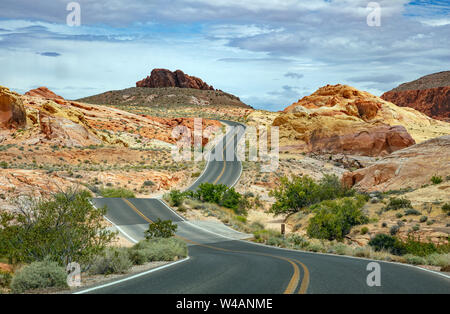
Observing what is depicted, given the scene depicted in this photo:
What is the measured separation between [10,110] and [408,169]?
4925 cm

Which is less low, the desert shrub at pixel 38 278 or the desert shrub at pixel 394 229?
the desert shrub at pixel 38 278

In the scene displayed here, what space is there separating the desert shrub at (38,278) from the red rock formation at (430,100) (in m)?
145

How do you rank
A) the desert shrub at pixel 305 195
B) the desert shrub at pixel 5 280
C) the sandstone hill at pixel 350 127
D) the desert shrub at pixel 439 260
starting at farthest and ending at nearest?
the sandstone hill at pixel 350 127 → the desert shrub at pixel 305 195 → the desert shrub at pixel 439 260 → the desert shrub at pixel 5 280

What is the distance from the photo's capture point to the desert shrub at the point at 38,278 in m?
8.05

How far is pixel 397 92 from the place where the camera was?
163 meters

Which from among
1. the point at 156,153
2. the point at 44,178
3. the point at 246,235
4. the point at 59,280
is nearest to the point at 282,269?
the point at 59,280

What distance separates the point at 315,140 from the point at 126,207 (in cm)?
4278

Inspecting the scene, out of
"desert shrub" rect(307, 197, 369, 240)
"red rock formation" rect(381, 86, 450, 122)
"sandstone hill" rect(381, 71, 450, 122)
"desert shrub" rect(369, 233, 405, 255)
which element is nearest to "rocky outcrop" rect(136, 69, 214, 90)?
"sandstone hill" rect(381, 71, 450, 122)

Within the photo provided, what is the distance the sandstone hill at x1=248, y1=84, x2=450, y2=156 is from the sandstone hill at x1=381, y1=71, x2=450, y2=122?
46.3m

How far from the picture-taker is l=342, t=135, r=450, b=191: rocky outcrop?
1314 inches

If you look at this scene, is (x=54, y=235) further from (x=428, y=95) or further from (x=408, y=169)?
(x=428, y=95)

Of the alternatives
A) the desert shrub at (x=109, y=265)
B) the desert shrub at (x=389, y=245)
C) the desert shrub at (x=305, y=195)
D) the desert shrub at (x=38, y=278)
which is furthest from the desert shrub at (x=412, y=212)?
the desert shrub at (x=38, y=278)

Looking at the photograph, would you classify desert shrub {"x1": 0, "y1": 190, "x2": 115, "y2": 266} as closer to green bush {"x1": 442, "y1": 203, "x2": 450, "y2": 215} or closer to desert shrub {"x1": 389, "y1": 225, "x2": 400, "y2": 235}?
desert shrub {"x1": 389, "y1": 225, "x2": 400, "y2": 235}

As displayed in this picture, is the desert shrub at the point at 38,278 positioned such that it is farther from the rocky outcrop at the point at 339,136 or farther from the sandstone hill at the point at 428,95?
the sandstone hill at the point at 428,95
